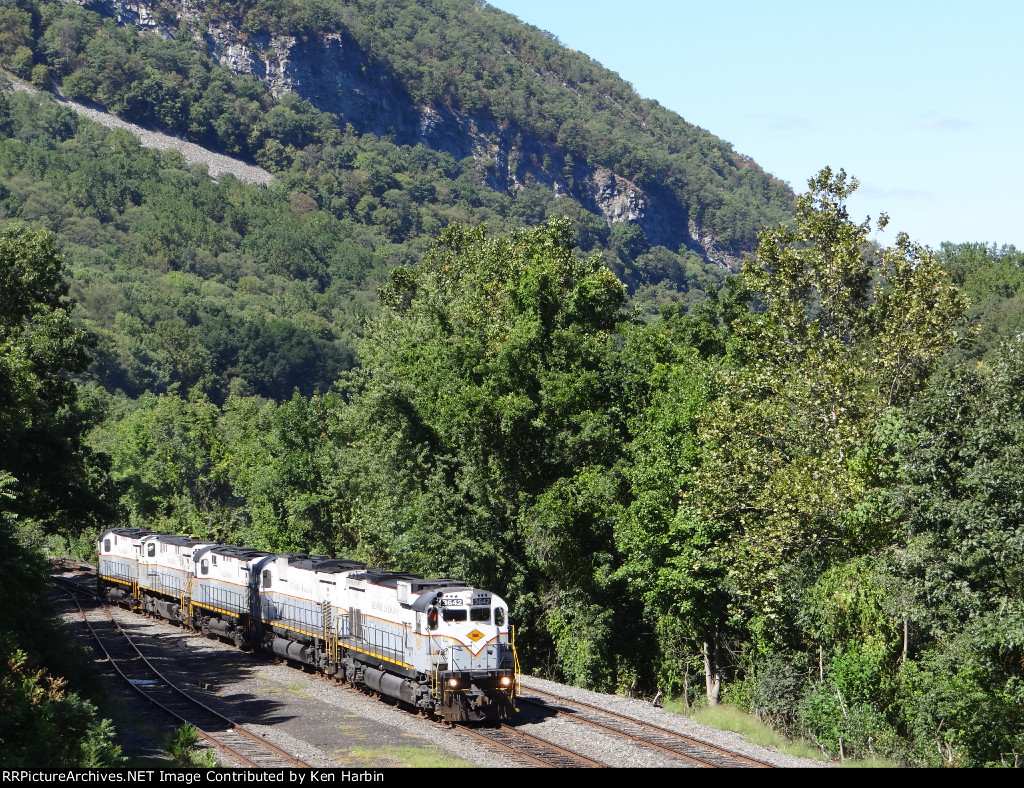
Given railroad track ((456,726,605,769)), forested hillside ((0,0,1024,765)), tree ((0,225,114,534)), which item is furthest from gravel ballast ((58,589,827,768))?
tree ((0,225,114,534))

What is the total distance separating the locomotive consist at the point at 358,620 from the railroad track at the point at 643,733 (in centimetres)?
187

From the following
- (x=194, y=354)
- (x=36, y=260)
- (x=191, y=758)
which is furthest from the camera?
(x=194, y=354)

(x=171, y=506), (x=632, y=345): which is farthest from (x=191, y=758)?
(x=171, y=506)

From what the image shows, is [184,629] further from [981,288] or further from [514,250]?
[981,288]

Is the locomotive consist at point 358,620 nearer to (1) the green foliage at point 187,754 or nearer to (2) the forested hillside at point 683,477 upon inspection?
(2) the forested hillside at point 683,477

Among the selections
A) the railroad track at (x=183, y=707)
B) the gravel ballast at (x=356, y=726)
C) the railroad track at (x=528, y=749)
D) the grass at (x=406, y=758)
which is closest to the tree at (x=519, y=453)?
the gravel ballast at (x=356, y=726)

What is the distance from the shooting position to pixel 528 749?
1022 inches

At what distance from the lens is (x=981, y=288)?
109 meters

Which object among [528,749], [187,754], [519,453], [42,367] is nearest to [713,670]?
[519,453]

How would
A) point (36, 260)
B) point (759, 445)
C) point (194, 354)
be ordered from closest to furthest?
point (759, 445)
point (36, 260)
point (194, 354)

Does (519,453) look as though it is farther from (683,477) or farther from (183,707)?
(183,707)

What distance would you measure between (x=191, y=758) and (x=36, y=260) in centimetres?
2985

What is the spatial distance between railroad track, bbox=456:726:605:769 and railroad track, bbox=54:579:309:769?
5030 millimetres

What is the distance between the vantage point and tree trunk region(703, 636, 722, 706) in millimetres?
39125
